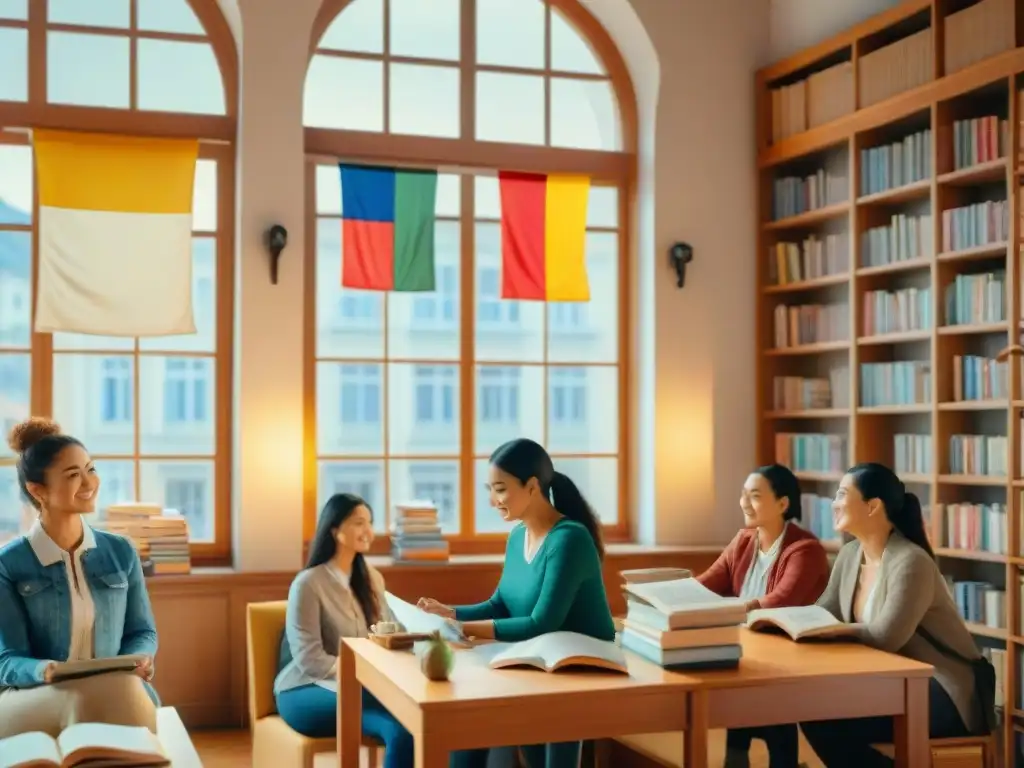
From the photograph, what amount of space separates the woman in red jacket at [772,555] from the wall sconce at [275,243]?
7.83 ft

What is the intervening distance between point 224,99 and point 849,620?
378 cm

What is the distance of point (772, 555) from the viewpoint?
16.4 ft

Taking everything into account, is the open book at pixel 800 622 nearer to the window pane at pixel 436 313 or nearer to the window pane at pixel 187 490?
the window pane at pixel 436 313

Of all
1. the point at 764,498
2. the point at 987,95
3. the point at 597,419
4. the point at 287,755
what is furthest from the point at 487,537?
the point at 987,95

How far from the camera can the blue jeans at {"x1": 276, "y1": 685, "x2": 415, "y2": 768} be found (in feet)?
13.6

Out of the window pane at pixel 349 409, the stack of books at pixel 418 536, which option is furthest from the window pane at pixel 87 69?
the stack of books at pixel 418 536

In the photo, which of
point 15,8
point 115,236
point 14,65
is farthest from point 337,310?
point 15,8

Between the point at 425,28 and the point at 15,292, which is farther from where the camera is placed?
the point at 425,28

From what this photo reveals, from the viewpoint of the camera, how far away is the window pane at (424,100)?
6.60 meters

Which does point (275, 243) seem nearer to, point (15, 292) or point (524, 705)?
point (15, 292)

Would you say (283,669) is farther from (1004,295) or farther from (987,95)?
(987,95)

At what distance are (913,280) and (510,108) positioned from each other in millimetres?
2175

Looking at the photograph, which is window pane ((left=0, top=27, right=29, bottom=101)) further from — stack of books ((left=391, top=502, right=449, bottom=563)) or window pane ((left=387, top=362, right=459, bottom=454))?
stack of books ((left=391, top=502, right=449, bottom=563))

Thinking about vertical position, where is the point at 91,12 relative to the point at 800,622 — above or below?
above
